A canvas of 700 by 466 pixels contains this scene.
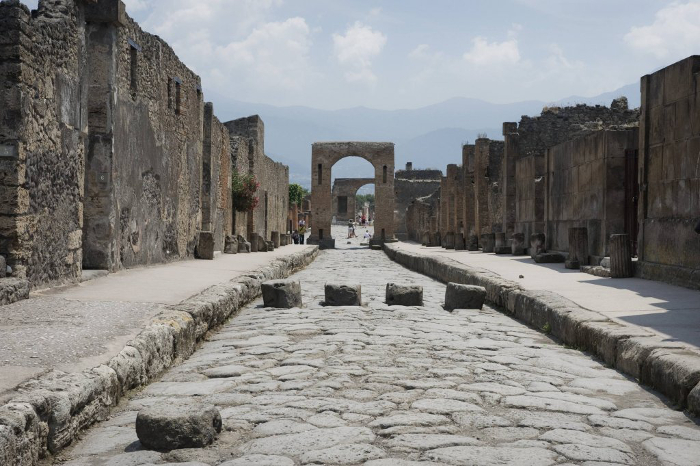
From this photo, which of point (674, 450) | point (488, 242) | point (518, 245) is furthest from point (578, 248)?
point (674, 450)

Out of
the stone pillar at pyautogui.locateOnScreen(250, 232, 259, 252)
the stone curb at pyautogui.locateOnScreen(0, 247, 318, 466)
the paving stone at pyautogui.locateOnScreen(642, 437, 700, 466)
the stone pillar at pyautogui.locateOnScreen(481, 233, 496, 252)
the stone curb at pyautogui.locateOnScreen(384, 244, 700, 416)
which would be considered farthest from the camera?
the stone pillar at pyautogui.locateOnScreen(250, 232, 259, 252)

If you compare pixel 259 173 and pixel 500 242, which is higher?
pixel 259 173

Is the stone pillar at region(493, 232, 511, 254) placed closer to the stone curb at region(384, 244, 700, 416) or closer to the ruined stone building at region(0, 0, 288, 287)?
the ruined stone building at region(0, 0, 288, 287)

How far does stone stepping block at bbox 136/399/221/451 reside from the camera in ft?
10.8

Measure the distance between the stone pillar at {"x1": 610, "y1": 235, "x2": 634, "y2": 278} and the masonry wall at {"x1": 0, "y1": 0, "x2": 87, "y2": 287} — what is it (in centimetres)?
676

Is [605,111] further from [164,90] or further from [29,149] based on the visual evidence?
[29,149]

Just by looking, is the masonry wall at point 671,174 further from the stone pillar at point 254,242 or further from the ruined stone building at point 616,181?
the stone pillar at point 254,242

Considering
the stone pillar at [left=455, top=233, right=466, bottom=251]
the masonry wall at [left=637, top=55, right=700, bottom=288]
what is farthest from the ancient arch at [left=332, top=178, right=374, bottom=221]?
the masonry wall at [left=637, top=55, right=700, bottom=288]

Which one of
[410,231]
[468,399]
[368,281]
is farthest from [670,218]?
[410,231]

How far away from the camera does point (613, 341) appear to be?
5312 millimetres

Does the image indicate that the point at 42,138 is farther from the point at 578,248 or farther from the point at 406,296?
the point at 578,248

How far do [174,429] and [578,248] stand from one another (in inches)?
419

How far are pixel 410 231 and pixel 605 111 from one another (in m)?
27.9

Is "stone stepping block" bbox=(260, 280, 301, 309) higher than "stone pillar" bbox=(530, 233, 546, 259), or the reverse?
"stone pillar" bbox=(530, 233, 546, 259)
